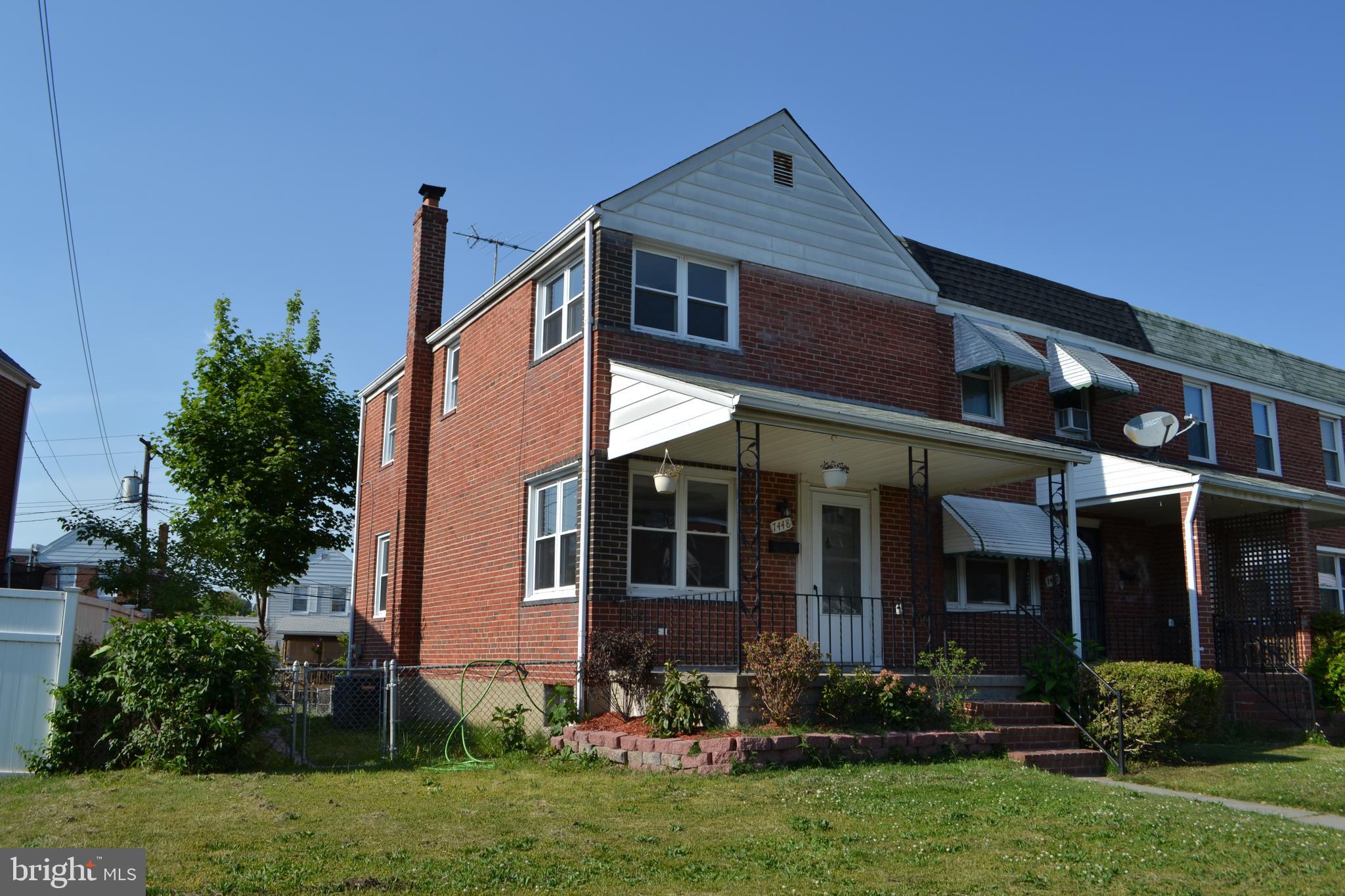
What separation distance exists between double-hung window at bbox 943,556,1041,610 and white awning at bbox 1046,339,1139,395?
3.12 metres

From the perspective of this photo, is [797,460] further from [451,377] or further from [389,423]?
[389,423]

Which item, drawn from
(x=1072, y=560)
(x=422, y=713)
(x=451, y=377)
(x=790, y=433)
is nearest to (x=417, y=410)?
(x=451, y=377)

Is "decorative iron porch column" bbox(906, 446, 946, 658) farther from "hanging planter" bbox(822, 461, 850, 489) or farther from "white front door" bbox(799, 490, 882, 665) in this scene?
"hanging planter" bbox(822, 461, 850, 489)

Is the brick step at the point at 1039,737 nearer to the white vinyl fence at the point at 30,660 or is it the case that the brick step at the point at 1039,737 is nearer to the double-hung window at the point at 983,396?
the double-hung window at the point at 983,396

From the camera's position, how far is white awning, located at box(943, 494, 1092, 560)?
46.3ft

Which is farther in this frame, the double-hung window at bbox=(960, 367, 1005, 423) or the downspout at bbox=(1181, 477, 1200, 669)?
the double-hung window at bbox=(960, 367, 1005, 423)

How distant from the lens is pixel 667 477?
11.9 metres

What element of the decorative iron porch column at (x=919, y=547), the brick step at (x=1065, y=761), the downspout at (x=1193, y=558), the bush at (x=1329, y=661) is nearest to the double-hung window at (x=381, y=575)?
the decorative iron porch column at (x=919, y=547)

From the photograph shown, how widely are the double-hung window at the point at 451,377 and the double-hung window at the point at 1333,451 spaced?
17052mm

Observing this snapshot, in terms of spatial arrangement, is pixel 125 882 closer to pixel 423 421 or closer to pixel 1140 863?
pixel 1140 863

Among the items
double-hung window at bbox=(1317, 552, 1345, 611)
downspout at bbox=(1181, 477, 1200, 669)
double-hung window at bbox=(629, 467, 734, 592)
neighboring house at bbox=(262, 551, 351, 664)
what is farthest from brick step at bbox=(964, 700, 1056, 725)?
neighboring house at bbox=(262, 551, 351, 664)

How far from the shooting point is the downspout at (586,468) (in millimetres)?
12023

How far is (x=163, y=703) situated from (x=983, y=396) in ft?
39.0

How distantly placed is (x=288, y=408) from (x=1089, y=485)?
16.5 meters
